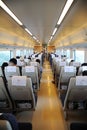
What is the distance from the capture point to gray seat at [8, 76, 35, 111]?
431 centimetres

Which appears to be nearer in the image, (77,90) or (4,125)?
(4,125)

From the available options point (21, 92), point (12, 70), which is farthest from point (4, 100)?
point (12, 70)

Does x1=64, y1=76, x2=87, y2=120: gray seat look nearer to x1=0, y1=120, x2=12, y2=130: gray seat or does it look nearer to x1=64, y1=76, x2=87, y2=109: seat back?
x1=64, y1=76, x2=87, y2=109: seat back

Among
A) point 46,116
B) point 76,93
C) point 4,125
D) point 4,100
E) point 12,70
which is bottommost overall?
point 46,116

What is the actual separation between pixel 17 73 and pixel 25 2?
7.59 feet

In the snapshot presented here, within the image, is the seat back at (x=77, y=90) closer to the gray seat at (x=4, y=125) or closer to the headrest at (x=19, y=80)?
the headrest at (x=19, y=80)

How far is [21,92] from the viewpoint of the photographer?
14.6ft

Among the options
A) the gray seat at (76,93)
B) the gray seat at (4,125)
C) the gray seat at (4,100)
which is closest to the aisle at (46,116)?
the gray seat at (76,93)

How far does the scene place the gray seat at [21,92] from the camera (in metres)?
4.31

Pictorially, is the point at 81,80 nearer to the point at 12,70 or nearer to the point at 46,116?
the point at 46,116

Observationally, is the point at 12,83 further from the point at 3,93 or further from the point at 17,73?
the point at 17,73

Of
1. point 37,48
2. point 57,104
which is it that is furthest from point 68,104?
point 37,48

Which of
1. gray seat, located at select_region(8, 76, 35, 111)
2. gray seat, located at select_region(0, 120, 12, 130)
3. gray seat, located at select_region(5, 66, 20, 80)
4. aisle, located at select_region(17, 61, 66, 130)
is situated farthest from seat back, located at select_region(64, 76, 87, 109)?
gray seat, located at select_region(0, 120, 12, 130)

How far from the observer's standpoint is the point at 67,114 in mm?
4996
